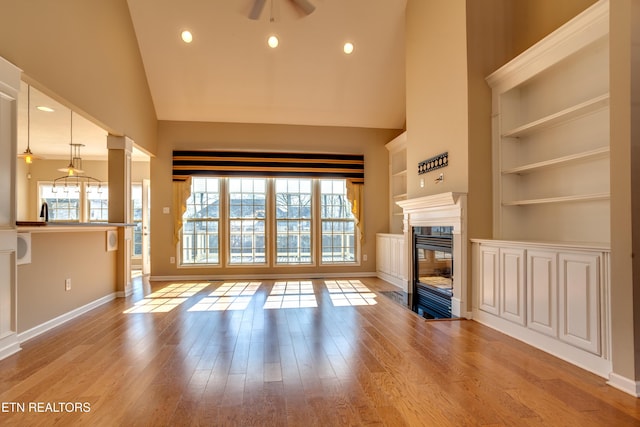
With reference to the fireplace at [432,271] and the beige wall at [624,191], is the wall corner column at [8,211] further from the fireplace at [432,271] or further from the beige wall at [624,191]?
the beige wall at [624,191]

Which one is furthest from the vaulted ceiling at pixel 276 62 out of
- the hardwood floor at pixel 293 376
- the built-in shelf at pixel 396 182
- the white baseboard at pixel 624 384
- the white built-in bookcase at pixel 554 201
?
the white baseboard at pixel 624 384

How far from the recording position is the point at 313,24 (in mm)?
5223

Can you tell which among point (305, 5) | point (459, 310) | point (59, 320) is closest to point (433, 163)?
point (459, 310)

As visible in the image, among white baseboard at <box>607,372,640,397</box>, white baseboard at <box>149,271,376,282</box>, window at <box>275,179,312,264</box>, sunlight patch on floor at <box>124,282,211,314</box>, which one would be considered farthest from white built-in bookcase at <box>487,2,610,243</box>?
sunlight patch on floor at <box>124,282,211,314</box>

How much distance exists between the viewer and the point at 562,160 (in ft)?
9.94

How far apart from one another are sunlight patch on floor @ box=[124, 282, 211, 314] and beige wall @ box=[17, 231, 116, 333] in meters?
0.58

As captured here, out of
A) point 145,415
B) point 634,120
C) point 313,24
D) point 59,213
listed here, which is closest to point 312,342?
point 145,415

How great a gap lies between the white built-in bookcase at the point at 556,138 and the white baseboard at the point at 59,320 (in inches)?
188

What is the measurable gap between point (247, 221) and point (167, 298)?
2.26 metres

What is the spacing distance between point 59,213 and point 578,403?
10.2 m

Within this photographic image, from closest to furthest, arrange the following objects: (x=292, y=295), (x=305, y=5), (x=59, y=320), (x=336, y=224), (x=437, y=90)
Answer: (x=59, y=320) → (x=305, y=5) → (x=437, y=90) → (x=292, y=295) → (x=336, y=224)

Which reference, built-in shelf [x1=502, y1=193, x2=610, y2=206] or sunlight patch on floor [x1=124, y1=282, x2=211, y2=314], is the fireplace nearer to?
built-in shelf [x1=502, y1=193, x2=610, y2=206]

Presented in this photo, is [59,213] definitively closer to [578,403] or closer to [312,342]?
[312,342]

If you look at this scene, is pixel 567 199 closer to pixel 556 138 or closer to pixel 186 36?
pixel 556 138
